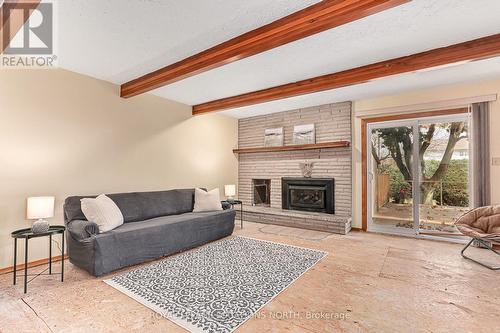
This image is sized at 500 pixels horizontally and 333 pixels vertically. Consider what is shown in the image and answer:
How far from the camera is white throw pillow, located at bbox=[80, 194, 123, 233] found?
9.45ft

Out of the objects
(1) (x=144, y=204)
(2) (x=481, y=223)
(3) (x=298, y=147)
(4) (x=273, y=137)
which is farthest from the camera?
(4) (x=273, y=137)

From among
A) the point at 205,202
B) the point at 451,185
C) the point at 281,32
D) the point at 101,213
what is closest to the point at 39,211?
the point at 101,213

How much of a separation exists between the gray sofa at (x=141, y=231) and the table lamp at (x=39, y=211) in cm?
28

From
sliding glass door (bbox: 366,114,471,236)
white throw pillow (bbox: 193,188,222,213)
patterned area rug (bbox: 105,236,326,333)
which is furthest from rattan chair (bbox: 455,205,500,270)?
white throw pillow (bbox: 193,188,222,213)

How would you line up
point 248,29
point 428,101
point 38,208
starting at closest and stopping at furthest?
point 248,29, point 38,208, point 428,101

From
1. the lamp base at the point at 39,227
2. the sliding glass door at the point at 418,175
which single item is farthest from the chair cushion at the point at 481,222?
the lamp base at the point at 39,227

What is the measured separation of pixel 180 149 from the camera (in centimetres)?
490

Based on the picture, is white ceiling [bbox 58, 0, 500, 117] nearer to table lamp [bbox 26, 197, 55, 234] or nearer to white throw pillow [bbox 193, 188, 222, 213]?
table lamp [bbox 26, 197, 55, 234]

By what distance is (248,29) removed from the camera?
7.77 feet

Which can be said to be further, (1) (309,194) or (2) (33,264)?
(1) (309,194)

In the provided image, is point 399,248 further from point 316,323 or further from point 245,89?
point 245,89

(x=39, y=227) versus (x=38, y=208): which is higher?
(x=38, y=208)

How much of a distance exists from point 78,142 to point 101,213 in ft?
4.01

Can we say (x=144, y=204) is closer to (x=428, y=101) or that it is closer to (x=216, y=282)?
(x=216, y=282)
